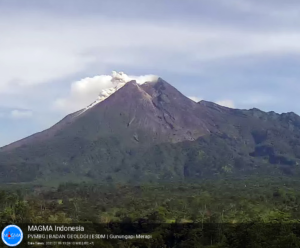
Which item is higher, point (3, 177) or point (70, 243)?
point (3, 177)

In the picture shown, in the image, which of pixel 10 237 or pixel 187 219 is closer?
pixel 10 237

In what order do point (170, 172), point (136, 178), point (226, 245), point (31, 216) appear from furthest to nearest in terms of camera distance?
point (170, 172), point (136, 178), point (31, 216), point (226, 245)

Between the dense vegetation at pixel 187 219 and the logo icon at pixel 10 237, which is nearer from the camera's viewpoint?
the logo icon at pixel 10 237

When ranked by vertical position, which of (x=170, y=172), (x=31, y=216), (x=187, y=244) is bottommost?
(x=187, y=244)

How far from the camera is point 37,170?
190 m

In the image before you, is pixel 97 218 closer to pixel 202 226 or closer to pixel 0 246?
pixel 202 226

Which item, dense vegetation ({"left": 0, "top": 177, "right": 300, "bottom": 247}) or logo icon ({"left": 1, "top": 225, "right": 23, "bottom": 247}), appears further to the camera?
dense vegetation ({"left": 0, "top": 177, "right": 300, "bottom": 247})

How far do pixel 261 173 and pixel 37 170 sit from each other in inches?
3647

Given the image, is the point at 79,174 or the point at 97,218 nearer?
the point at 97,218

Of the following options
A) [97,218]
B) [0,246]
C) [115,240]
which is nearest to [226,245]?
[115,240]

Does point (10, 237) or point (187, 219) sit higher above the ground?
point (10, 237)

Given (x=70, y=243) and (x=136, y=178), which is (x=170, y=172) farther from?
(x=70, y=243)

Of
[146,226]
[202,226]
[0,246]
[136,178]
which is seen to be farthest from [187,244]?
[136,178]

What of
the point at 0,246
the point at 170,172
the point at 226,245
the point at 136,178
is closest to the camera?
the point at 0,246
